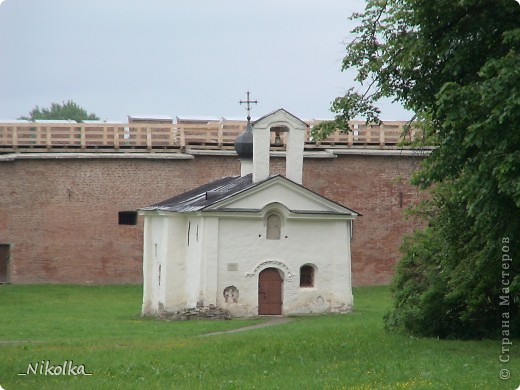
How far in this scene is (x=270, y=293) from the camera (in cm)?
3441

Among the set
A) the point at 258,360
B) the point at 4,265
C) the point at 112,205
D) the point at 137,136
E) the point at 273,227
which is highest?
the point at 137,136

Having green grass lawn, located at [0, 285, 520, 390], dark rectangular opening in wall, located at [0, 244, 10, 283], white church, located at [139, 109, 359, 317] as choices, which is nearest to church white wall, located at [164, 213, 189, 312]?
white church, located at [139, 109, 359, 317]

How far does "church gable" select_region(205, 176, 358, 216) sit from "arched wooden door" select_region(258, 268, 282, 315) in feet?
6.83

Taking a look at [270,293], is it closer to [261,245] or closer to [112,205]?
[261,245]

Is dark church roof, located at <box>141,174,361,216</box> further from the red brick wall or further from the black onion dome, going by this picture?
the red brick wall

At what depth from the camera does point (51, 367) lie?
59.2ft

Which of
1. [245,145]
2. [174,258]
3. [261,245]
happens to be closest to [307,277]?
[261,245]

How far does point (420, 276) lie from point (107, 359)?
22.9ft

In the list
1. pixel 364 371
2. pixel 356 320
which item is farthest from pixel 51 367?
pixel 356 320

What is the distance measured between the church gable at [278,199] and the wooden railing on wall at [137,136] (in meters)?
12.5

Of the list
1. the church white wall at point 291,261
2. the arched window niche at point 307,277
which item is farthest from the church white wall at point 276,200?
the arched window niche at point 307,277

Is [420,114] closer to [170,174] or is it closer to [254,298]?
[254,298]

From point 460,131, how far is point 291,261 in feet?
59.9

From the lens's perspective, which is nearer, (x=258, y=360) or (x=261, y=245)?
(x=258, y=360)
